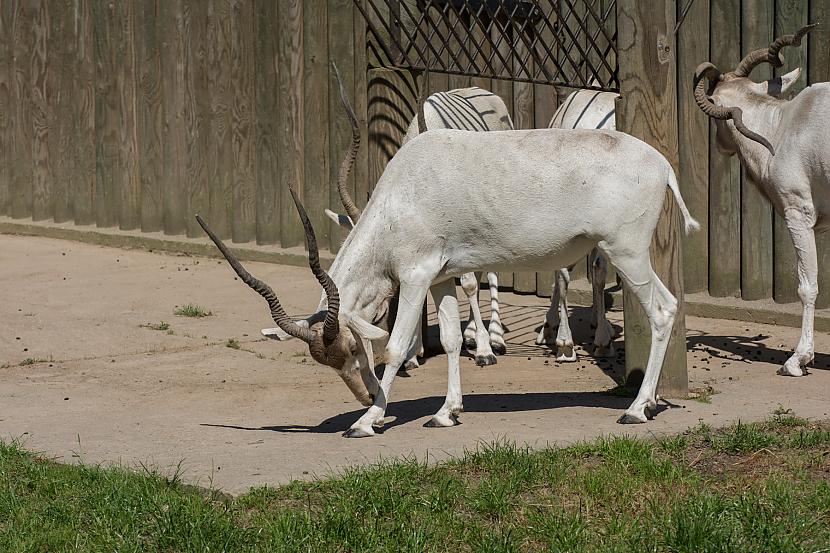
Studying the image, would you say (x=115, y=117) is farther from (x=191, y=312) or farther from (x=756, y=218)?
(x=756, y=218)

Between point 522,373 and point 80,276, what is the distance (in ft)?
16.7

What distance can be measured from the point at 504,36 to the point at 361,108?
1675 millimetres

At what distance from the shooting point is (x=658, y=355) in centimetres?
668

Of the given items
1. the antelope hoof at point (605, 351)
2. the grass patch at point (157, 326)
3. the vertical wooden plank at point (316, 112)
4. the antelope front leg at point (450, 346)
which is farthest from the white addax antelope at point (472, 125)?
the vertical wooden plank at point (316, 112)

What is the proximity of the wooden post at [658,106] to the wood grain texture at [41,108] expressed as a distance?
8.56 metres

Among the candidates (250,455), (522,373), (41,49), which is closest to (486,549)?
(250,455)

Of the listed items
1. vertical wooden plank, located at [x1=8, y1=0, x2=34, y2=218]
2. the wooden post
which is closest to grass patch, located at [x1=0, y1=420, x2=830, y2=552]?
the wooden post

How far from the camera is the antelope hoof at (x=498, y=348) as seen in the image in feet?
29.8

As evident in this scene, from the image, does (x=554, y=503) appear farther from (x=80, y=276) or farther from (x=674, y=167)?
(x=80, y=276)

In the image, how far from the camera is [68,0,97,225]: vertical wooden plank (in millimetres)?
13727

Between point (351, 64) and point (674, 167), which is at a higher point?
point (351, 64)

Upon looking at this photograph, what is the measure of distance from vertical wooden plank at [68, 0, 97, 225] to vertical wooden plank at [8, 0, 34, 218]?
29.4 inches

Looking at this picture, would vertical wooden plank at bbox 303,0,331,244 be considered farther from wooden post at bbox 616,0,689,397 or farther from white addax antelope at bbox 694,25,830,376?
wooden post at bbox 616,0,689,397

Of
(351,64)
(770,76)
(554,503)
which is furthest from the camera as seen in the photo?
(351,64)
